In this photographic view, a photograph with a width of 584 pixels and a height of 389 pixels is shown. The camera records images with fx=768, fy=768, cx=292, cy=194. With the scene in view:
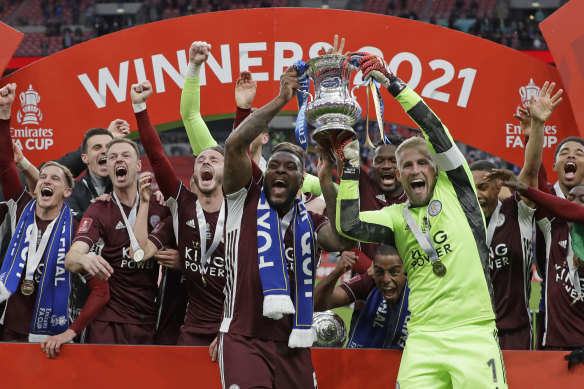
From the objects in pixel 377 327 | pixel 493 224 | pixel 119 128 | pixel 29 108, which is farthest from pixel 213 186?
pixel 29 108

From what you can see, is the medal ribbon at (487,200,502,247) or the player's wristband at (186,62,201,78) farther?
the player's wristband at (186,62,201,78)

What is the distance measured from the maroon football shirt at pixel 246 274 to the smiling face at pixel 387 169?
1340 mm

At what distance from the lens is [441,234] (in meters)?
3.86

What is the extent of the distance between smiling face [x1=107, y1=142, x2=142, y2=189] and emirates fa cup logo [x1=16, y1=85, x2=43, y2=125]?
182 centimetres

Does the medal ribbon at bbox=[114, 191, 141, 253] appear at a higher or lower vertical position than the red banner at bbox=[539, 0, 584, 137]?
lower

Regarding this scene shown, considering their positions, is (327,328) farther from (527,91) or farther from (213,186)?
(527,91)

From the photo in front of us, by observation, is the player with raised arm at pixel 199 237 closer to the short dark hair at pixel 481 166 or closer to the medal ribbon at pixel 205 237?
the medal ribbon at pixel 205 237

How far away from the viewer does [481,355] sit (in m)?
3.65

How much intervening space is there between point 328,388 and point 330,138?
1.51m

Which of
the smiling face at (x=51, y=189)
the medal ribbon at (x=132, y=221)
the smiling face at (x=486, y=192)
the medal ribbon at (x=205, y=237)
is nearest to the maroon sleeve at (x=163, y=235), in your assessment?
the medal ribbon at (x=132, y=221)

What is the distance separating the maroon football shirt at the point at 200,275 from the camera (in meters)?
4.83

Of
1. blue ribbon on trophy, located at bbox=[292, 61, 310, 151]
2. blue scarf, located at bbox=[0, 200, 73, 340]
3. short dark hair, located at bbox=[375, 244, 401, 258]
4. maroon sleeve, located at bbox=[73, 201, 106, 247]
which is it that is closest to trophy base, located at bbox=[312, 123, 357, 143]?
blue ribbon on trophy, located at bbox=[292, 61, 310, 151]

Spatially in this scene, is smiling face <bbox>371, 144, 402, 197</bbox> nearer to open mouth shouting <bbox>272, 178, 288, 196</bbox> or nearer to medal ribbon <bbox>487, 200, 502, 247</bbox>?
medal ribbon <bbox>487, 200, 502, 247</bbox>

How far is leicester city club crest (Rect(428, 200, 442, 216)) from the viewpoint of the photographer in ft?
12.8
